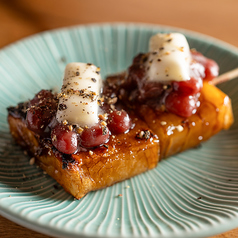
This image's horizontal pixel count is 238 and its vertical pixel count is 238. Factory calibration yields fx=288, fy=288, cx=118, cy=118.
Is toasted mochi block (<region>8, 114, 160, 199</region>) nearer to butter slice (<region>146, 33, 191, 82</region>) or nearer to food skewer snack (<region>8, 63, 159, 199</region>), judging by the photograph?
food skewer snack (<region>8, 63, 159, 199</region>)

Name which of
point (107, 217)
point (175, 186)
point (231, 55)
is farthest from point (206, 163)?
point (231, 55)

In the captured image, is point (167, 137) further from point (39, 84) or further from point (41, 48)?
point (41, 48)

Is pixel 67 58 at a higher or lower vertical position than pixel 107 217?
higher

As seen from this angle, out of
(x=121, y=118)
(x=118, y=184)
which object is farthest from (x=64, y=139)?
(x=118, y=184)

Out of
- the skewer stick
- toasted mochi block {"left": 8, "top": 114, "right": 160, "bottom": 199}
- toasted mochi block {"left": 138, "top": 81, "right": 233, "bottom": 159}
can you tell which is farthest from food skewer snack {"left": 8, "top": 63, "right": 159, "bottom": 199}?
the skewer stick

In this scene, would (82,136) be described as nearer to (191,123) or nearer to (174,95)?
(174,95)

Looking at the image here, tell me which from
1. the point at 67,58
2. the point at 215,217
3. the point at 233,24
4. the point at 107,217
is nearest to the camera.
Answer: the point at 215,217

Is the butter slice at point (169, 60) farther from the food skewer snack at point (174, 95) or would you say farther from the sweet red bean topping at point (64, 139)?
the sweet red bean topping at point (64, 139)
